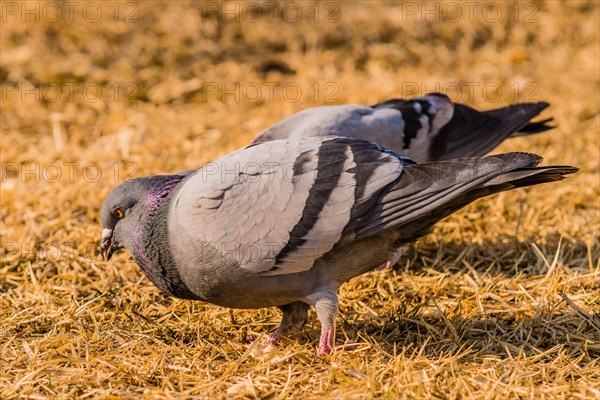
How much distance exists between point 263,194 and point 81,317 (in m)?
1.44

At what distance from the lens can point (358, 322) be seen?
450cm

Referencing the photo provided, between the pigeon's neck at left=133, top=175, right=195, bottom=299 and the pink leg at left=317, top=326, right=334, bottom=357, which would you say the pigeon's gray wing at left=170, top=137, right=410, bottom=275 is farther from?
the pink leg at left=317, top=326, right=334, bottom=357

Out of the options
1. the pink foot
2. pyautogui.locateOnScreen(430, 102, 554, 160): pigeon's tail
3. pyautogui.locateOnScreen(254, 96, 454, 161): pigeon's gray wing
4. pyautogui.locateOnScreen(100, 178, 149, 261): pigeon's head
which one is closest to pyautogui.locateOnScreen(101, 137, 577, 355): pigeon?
pyautogui.locateOnScreen(100, 178, 149, 261): pigeon's head

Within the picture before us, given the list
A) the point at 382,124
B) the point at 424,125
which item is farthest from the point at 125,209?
the point at 424,125

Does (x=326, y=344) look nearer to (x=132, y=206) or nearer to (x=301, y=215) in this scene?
(x=301, y=215)

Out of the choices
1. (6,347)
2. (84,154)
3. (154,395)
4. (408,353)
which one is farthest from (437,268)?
(84,154)

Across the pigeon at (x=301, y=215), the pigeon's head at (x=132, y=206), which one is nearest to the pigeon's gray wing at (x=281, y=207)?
the pigeon at (x=301, y=215)

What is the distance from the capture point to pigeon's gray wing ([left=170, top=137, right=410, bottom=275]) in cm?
385

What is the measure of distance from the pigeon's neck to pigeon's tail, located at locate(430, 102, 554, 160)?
2250 mm

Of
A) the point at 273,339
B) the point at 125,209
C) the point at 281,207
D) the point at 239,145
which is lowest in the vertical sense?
the point at 273,339

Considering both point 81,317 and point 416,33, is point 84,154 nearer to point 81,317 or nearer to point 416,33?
point 81,317

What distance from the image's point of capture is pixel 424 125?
5641 mm

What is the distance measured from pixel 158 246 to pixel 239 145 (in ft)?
9.56

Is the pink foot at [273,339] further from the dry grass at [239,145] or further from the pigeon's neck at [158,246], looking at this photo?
the pigeon's neck at [158,246]
